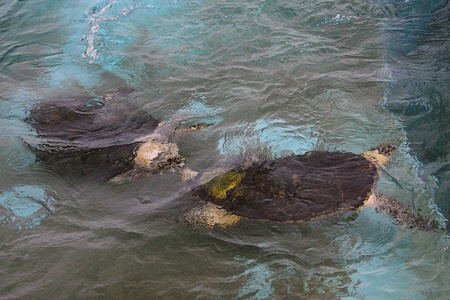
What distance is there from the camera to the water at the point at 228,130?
10.6 feet

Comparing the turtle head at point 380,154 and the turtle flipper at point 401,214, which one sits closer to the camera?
the turtle flipper at point 401,214

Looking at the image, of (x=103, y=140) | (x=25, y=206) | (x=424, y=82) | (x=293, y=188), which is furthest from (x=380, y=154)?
(x=25, y=206)

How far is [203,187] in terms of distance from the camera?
158 inches

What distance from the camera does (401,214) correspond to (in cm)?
366

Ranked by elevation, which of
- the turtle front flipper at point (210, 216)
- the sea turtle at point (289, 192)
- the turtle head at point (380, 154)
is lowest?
the turtle front flipper at point (210, 216)

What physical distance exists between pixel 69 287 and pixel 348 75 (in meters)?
4.64

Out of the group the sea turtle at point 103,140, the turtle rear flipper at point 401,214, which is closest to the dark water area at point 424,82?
the turtle rear flipper at point 401,214

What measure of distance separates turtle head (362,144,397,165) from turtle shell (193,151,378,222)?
0.38 feet

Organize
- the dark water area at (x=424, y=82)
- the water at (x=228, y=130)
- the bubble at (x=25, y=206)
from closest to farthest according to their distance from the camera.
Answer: the water at (x=228, y=130)
the bubble at (x=25, y=206)
the dark water area at (x=424, y=82)

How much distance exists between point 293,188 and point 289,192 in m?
0.07

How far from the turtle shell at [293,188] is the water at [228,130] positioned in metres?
0.15

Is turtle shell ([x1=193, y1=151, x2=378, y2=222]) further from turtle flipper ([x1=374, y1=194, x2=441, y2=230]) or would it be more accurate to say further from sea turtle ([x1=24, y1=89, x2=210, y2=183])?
sea turtle ([x1=24, y1=89, x2=210, y2=183])

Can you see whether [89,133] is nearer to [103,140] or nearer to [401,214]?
[103,140]

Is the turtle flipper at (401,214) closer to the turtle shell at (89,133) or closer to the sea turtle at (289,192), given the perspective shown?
the sea turtle at (289,192)
